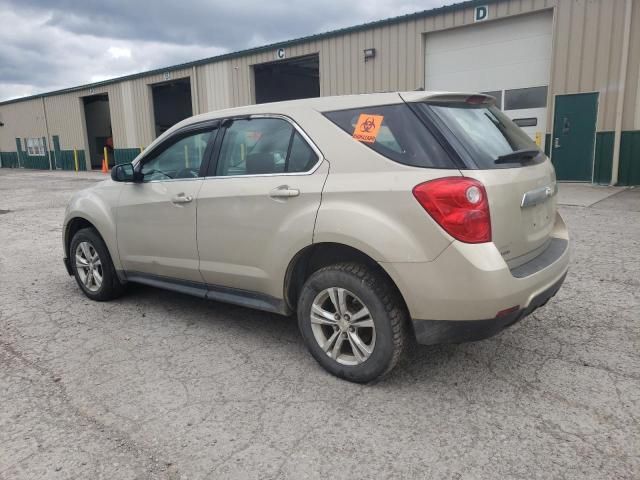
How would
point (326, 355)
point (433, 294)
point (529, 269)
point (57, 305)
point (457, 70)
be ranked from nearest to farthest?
point (433, 294), point (529, 269), point (326, 355), point (57, 305), point (457, 70)

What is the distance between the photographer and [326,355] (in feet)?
10.3

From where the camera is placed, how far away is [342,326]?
119 inches

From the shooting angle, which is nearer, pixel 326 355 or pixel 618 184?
pixel 326 355

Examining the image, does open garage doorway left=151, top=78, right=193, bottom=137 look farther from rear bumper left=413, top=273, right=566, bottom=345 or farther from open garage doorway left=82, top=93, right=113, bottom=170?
rear bumper left=413, top=273, right=566, bottom=345

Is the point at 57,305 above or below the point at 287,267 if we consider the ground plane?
below

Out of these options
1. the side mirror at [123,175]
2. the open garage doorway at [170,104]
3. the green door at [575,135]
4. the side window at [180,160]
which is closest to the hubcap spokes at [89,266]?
the side mirror at [123,175]

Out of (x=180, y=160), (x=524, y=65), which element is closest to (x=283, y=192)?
(x=180, y=160)

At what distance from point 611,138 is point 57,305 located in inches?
460

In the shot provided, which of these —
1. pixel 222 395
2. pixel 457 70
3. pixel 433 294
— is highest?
pixel 457 70

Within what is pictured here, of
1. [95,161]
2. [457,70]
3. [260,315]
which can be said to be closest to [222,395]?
[260,315]

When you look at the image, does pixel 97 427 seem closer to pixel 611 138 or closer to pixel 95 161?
pixel 611 138

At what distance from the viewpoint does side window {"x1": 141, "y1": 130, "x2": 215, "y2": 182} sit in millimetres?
3889

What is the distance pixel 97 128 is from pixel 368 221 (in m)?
31.1

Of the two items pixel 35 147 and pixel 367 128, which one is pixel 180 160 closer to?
pixel 367 128
